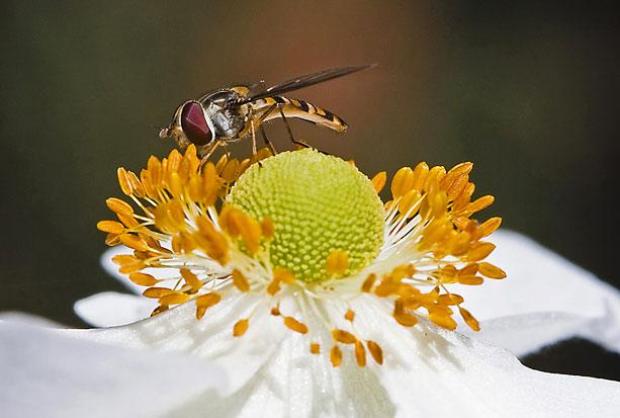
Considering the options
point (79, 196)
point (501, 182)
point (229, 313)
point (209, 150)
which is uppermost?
point (209, 150)

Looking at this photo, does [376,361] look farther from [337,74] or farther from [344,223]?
[337,74]

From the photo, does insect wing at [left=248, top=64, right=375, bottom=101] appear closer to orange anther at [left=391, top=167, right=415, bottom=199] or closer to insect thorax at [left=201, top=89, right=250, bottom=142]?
insect thorax at [left=201, top=89, right=250, bottom=142]

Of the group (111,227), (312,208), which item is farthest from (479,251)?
(111,227)

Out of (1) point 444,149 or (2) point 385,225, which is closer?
(2) point 385,225

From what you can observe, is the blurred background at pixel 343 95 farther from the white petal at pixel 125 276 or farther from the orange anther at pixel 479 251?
the orange anther at pixel 479 251

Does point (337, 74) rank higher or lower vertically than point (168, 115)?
higher

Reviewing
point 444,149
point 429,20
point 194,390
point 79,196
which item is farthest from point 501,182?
point 194,390
